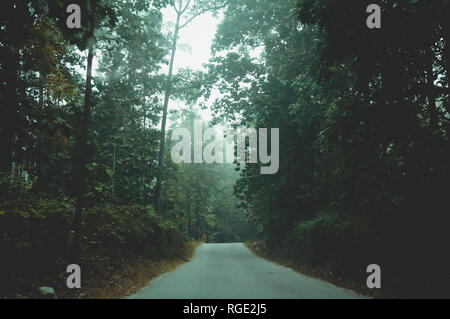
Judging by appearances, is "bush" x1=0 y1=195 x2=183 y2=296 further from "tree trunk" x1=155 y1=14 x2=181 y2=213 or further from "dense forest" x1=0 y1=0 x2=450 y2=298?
"tree trunk" x1=155 y1=14 x2=181 y2=213

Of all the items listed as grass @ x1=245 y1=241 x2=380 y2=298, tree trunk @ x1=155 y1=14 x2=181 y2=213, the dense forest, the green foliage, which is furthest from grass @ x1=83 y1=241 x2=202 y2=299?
the green foliage

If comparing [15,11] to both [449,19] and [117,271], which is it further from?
[449,19]

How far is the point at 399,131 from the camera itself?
32.5 ft

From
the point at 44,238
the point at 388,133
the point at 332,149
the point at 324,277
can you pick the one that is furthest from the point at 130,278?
the point at 388,133

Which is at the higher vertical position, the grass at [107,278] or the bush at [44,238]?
the bush at [44,238]

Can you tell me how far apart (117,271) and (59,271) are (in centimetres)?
336

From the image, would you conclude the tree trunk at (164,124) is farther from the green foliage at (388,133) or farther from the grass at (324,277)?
the green foliage at (388,133)

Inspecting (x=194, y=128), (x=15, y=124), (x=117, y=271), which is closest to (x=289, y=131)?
(x=117, y=271)

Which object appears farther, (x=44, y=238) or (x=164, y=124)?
(x=164, y=124)

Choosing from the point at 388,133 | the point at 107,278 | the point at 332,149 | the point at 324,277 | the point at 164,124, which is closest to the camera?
the point at 388,133

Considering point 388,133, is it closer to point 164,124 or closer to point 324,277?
point 324,277

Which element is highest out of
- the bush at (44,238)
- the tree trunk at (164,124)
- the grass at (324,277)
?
the tree trunk at (164,124)

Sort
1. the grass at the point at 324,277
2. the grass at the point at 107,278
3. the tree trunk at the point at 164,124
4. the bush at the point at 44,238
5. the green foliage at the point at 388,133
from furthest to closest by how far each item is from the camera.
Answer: the tree trunk at the point at 164,124
the grass at the point at 324,277
the green foliage at the point at 388,133
the grass at the point at 107,278
the bush at the point at 44,238

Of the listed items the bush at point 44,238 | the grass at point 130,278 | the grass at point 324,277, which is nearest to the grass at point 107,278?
the grass at point 130,278
